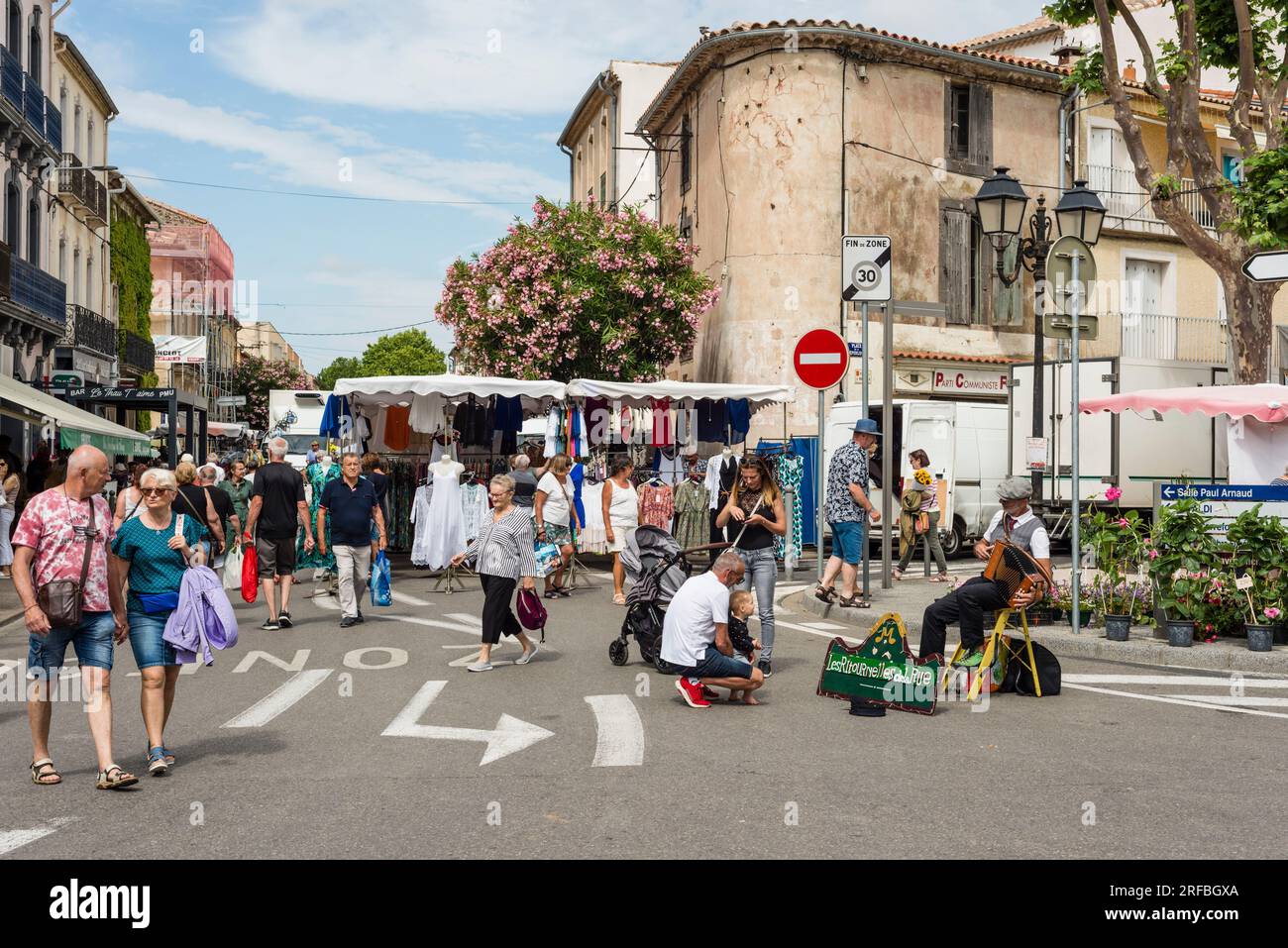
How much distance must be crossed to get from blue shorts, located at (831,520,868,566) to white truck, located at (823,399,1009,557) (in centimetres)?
617

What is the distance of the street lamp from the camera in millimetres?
14383

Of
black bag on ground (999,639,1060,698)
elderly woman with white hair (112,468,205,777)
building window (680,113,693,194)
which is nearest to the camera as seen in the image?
elderly woman with white hair (112,468,205,777)

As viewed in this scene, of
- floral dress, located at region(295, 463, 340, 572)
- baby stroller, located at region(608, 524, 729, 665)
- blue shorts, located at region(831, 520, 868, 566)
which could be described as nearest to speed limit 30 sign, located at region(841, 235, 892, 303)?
blue shorts, located at region(831, 520, 868, 566)

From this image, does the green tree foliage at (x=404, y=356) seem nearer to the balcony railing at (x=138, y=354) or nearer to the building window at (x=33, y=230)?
the balcony railing at (x=138, y=354)

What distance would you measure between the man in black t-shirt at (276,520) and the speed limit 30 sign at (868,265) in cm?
631

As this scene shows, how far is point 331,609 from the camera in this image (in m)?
14.6

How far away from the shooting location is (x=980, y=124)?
29781mm

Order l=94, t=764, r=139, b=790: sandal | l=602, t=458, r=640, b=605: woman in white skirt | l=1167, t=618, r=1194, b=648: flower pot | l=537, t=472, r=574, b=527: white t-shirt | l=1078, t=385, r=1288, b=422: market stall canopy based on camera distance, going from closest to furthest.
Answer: l=94, t=764, r=139, b=790: sandal → l=1167, t=618, r=1194, b=648: flower pot → l=1078, t=385, r=1288, b=422: market stall canopy → l=537, t=472, r=574, b=527: white t-shirt → l=602, t=458, r=640, b=605: woman in white skirt

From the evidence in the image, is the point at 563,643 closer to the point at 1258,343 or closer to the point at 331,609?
the point at 331,609

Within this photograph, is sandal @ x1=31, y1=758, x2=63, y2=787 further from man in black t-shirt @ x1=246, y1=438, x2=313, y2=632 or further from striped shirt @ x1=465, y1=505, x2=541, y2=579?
man in black t-shirt @ x1=246, y1=438, x2=313, y2=632

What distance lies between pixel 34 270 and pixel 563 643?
22.7m

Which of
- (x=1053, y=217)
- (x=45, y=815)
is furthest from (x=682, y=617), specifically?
(x=1053, y=217)

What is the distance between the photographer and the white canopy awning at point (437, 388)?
60.9ft

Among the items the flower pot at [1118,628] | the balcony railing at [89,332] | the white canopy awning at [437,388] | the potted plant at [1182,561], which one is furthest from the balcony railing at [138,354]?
the potted plant at [1182,561]
